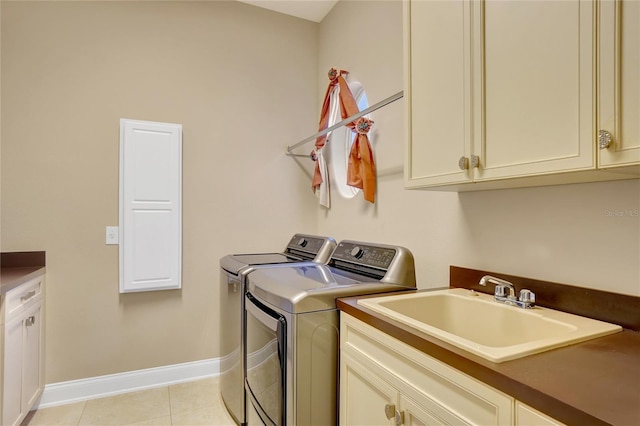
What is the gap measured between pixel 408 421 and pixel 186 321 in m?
2.07

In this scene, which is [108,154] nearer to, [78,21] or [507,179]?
[78,21]

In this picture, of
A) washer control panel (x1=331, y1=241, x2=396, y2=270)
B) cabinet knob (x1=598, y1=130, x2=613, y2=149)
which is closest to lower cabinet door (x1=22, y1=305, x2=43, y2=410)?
washer control panel (x1=331, y1=241, x2=396, y2=270)

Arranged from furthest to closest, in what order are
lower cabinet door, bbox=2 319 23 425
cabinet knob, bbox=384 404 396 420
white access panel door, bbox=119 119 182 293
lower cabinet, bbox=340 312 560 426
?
white access panel door, bbox=119 119 182 293
lower cabinet door, bbox=2 319 23 425
cabinet knob, bbox=384 404 396 420
lower cabinet, bbox=340 312 560 426

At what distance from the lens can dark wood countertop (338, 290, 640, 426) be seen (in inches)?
24.0

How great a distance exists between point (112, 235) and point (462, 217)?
2.25 meters

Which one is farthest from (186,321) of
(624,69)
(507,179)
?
(624,69)

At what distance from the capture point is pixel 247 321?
73.3 inches

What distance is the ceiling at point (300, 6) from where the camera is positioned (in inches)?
111

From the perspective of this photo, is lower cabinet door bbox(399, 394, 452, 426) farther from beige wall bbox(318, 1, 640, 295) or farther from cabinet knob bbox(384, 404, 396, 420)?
beige wall bbox(318, 1, 640, 295)

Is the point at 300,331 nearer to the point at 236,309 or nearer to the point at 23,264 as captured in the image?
the point at 236,309

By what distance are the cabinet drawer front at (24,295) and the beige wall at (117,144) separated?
142 mm

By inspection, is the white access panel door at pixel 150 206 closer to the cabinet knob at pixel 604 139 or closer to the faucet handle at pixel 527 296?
the faucet handle at pixel 527 296

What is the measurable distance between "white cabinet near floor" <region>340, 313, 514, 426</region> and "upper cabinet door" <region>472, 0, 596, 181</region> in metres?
0.61

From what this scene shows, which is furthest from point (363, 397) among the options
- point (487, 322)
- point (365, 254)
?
point (365, 254)
